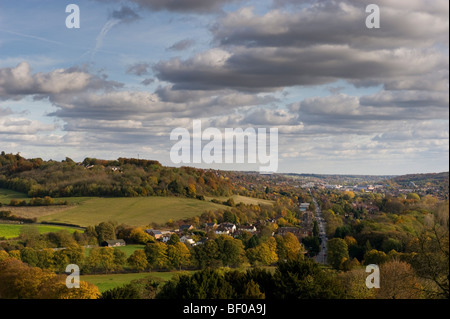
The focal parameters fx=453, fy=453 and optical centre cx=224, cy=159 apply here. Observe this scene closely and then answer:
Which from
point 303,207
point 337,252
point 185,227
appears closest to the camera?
point 337,252

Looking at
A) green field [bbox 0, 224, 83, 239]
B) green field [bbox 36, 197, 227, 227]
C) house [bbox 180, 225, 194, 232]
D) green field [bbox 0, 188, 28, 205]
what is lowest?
house [bbox 180, 225, 194, 232]

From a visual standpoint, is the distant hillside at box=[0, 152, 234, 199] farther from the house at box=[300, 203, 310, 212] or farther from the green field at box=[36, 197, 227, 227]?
the house at box=[300, 203, 310, 212]

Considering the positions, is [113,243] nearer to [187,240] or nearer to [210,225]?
[187,240]

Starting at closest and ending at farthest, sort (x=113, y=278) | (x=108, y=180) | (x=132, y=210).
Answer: (x=113, y=278) → (x=132, y=210) → (x=108, y=180)

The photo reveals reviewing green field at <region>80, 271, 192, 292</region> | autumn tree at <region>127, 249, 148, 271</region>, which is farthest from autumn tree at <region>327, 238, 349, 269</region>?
autumn tree at <region>127, 249, 148, 271</region>

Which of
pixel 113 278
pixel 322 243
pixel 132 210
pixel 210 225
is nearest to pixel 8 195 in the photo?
pixel 132 210

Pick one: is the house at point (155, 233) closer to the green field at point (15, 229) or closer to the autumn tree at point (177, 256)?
the green field at point (15, 229)

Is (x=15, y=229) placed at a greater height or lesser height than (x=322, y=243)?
greater
